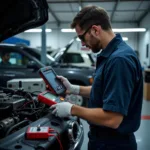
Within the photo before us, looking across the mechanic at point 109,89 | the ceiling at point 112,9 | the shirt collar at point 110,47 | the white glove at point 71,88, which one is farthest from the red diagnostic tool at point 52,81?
the ceiling at point 112,9

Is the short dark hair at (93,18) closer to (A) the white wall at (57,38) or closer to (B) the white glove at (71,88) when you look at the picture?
(B) the white glove at (71,88)

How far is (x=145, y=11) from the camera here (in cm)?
1491

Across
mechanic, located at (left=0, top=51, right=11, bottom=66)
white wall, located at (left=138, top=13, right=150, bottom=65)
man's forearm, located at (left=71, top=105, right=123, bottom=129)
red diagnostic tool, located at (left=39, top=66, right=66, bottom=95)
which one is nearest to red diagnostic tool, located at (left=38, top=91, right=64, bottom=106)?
red diagnostic tool, located at (left=39, top=66, right=66, bottom=95)

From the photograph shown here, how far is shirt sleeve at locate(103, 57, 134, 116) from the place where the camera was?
4.57 ft

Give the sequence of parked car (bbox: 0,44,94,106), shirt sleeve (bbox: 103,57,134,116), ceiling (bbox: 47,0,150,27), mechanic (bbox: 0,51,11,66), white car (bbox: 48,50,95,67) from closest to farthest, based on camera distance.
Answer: shirt sleeve (bbox: 103,57,134,116) → parked car (bbox: 0,44,94,106) → mechanic (bbox: 0,51,11,66) → white car (bbox: 48,50,95,67) → ceiling (bbox: 47,0,150,27)

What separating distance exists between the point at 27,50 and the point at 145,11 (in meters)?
11.5

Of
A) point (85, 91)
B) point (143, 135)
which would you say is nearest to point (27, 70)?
point (143, 135)

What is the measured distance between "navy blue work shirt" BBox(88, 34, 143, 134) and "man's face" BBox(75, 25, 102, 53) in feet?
0.21

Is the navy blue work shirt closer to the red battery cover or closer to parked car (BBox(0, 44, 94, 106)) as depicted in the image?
the red battery cover

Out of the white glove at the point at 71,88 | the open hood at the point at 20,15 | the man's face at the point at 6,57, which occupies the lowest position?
the white glove at the point at 71,88

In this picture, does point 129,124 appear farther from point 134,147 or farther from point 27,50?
point 27,50

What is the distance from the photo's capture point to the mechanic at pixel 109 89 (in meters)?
1.41

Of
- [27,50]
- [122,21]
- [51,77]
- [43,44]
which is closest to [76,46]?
[122,21]

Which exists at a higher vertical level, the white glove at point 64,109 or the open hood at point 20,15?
the open hood at point 20,15
